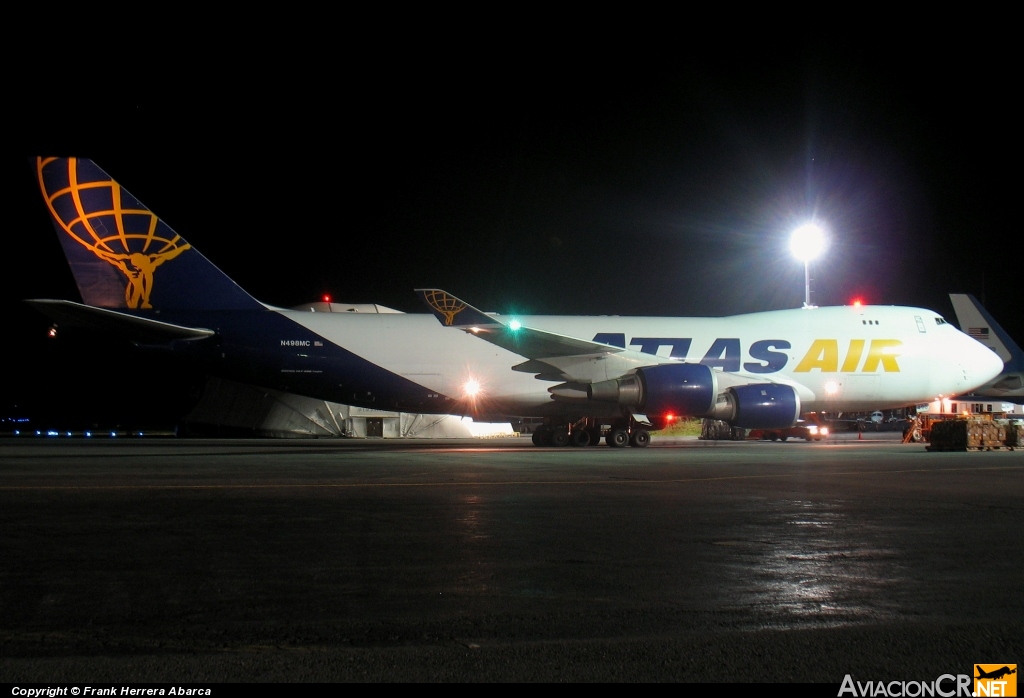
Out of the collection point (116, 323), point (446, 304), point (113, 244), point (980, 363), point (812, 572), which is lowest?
point (812, 572)

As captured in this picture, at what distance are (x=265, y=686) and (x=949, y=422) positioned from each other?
2441cm

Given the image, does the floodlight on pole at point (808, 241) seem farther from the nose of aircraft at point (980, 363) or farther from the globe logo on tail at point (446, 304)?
the globe logo on tail at point (446, 304)

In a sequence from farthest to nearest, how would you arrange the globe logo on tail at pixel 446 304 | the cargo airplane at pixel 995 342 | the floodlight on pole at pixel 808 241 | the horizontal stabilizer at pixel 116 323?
1. the cargo airplane at pixel 995 342
2. the floodlight on pole at pixel 808 241
3. the globe logo on tail at pixel 446 304
4. the horizontal stabilizer at pixel 116 323

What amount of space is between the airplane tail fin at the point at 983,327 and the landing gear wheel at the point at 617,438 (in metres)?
33.7

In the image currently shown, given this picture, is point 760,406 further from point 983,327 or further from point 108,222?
point 983,327

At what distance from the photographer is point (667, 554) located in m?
6.94

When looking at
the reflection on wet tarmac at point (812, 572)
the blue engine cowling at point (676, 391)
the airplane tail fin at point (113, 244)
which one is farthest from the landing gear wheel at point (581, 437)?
the reflection on wet tarmac at point (812, 572)

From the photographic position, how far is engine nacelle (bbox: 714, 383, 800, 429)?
2489cm

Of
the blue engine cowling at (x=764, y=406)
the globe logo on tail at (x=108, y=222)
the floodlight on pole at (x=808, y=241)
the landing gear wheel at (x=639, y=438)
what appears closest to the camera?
the blue engine cowling at (x=764, y=406)

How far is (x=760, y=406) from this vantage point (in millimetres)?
24891

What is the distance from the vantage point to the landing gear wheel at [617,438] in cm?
2675

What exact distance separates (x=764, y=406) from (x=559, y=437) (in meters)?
6.71

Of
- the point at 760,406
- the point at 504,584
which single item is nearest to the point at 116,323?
the point at 760,406

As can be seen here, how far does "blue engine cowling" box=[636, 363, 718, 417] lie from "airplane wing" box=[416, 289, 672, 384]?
62.0 inches
